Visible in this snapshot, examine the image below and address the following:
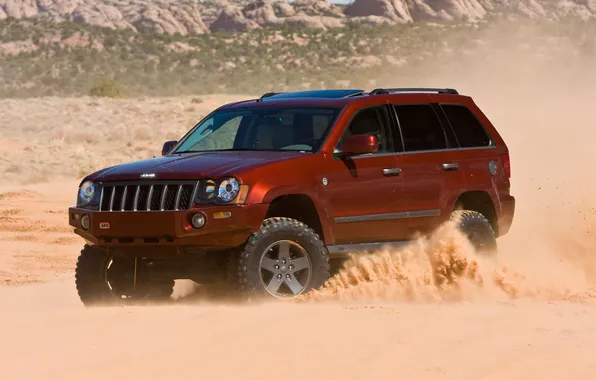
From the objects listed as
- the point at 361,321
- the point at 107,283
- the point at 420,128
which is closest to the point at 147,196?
the point at 107,283

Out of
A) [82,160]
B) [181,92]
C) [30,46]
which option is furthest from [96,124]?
[30,46]

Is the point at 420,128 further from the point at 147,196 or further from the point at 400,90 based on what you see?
the point at 147,196

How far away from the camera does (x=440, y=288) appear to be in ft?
33.5

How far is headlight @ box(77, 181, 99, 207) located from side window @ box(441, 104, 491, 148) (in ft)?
10.7

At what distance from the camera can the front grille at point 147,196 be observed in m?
8.91

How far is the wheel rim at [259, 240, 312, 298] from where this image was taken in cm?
906

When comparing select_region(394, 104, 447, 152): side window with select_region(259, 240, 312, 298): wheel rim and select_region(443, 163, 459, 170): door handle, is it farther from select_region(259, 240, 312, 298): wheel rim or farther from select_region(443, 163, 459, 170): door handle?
select_region(259, 240, 312, 298): wheel rim

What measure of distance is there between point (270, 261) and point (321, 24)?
101697 mm

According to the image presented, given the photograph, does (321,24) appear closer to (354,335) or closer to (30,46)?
(30,46)

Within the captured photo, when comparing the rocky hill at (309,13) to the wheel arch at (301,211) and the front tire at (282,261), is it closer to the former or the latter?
the wheel arch at (301,211)

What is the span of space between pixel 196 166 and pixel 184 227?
21.7 inches

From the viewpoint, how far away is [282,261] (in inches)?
360

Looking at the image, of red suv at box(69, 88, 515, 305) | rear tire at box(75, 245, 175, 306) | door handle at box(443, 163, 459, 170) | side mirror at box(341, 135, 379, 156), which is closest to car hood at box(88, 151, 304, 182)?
red suv at box(69, 88, 515, 305)

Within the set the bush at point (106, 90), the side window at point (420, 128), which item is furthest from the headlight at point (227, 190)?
the bush at point (106, 90)
